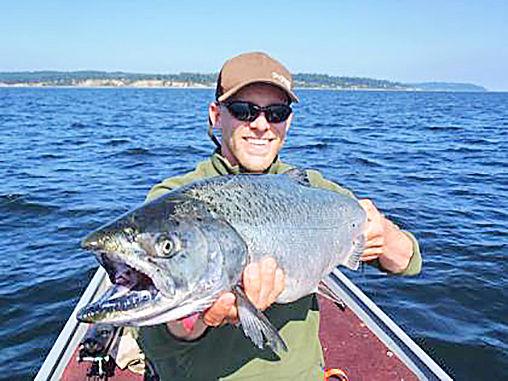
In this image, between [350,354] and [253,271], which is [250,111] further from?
[350,354]

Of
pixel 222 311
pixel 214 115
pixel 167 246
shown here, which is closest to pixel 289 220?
pixel 222 311

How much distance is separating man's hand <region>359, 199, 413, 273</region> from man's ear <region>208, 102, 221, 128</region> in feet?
4.03

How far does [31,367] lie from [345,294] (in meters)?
4.37

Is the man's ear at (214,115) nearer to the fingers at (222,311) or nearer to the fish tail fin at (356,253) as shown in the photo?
the fish tail fin at (356,253)

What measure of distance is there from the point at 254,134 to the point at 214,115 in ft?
1.44

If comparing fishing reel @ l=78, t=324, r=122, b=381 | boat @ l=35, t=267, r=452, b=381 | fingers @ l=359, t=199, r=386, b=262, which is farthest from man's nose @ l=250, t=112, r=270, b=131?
fishing reel @ l=78, t=324, r=122, b=381

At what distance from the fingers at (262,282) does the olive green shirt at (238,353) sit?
1.17 feet

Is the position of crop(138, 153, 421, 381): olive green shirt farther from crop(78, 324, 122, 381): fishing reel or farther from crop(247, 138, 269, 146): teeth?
crop(78, 324, 122, 381): fishing reel

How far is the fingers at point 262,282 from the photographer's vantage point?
265 cm

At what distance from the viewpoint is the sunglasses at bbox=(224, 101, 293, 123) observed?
3400 mm

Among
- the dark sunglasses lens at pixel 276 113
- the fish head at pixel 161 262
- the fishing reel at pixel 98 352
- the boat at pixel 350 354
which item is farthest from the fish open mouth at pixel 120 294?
the boat at pixel 350 354

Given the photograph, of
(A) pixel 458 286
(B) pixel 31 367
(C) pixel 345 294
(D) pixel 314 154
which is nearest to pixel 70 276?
(B) pixel 31 367

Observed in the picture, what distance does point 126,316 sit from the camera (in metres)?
2.25

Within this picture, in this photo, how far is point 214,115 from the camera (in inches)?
146
